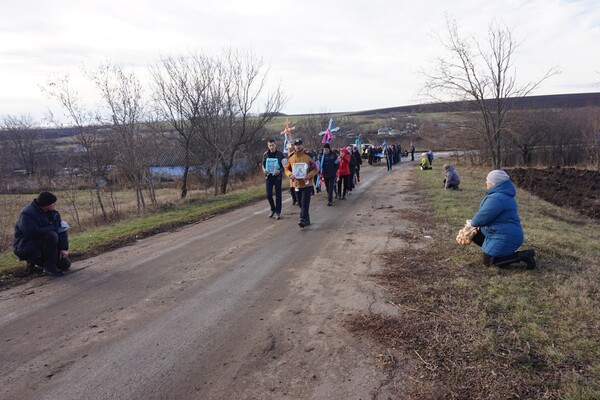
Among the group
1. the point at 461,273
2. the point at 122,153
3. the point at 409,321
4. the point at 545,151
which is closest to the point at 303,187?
the point at 461,273

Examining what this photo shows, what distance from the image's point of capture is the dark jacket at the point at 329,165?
1295 centimetres

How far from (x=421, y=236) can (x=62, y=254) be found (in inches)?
252

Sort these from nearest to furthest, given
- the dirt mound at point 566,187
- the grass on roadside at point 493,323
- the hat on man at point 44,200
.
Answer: the grass on roadside at point 493,323 < the hat on man at point 44,200 < the dirt mound at point 566,187

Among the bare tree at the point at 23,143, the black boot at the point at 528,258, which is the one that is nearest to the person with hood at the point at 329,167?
the black boot at the point at 528,258

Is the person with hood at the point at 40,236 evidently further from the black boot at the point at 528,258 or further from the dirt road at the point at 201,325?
the black boot at the point at 528,258

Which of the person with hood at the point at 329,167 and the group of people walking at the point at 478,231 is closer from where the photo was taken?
the group of people walking at the point at 478,231

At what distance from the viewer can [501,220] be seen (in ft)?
18.9

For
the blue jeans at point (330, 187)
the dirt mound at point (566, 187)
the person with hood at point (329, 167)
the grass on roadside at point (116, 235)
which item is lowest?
the dirt mound at point (566, 187)

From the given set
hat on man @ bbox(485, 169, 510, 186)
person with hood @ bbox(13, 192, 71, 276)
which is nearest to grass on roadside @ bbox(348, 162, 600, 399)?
hat on man @ bbox(485, 169, 510, 186)

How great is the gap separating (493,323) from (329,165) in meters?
9.15

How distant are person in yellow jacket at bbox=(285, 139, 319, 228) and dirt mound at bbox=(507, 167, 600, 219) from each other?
10235 mm

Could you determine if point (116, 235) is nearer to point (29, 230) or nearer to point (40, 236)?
point (40, 236)

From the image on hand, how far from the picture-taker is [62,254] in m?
6.85

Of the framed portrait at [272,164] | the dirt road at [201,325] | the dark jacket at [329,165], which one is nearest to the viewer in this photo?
the dirt road at [201,325]
